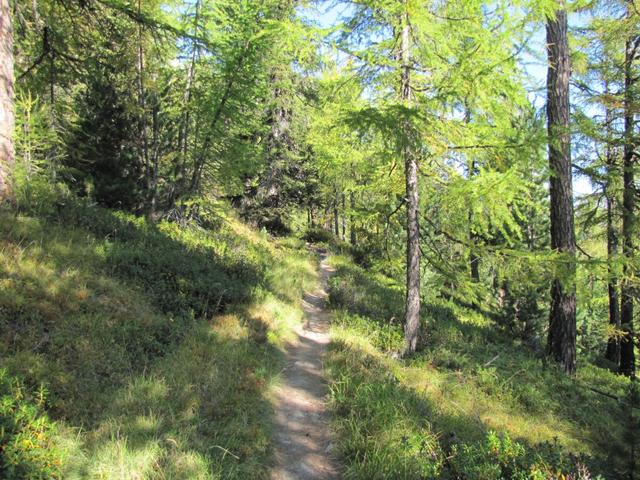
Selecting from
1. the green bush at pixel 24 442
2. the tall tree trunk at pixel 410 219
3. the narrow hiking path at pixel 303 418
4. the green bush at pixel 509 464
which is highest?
the tall tree trunk at pixel 410 219

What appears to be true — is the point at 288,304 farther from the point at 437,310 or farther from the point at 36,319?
the point at 36,319

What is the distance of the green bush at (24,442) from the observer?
11.0 feet

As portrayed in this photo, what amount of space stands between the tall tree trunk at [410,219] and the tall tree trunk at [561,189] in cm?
382

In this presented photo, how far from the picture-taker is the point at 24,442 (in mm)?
3473

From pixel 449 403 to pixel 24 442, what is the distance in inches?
249

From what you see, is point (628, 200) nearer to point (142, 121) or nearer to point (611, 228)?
point (611, 228)

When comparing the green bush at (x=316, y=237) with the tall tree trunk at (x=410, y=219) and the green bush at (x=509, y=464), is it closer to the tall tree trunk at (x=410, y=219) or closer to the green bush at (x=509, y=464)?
the tall tree trunk at (x=410, y=219)

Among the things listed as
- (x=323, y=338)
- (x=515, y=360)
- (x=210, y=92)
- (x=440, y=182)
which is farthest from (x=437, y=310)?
(x=210, y=92)

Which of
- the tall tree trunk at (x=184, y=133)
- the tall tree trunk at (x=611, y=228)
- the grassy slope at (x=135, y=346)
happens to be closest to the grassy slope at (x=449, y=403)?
the grassy slope at (x=135, y=346)

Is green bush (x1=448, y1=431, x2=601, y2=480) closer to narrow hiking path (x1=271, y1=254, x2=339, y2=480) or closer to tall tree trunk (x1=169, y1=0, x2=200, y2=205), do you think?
narrow hiking path (x1=271, y1=254, x2=339, y2=480)

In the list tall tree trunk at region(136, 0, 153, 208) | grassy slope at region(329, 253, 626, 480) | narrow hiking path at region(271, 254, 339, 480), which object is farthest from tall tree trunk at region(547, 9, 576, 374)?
tall tree trunk at region(136, 0, 153, 208)

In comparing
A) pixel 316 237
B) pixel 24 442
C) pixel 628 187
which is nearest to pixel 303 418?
pixel 24 442

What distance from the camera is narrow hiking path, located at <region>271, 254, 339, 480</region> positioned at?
16.5 feet

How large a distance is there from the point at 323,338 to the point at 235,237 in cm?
684
